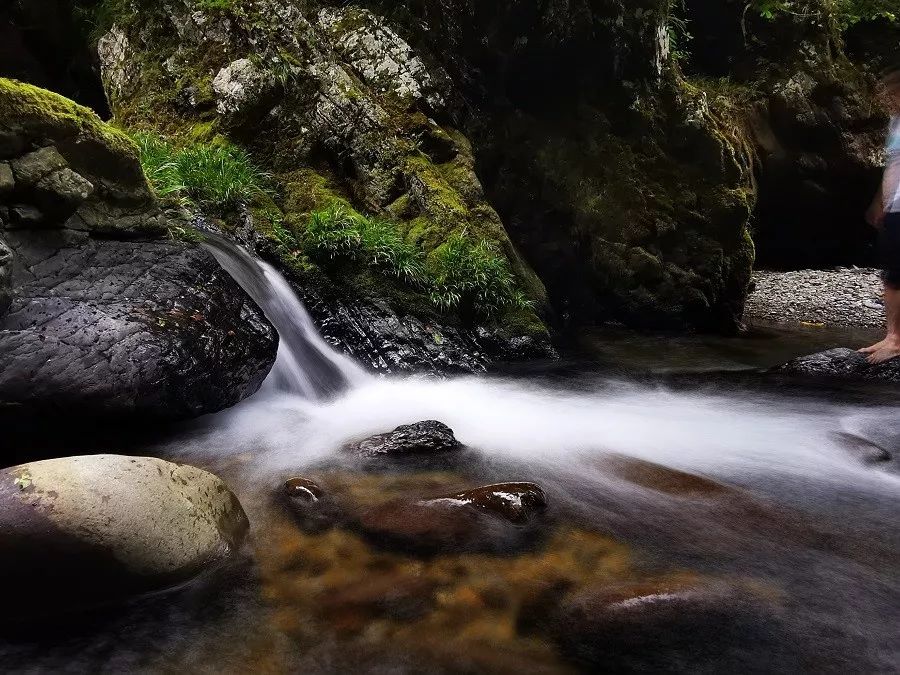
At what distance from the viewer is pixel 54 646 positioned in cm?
188

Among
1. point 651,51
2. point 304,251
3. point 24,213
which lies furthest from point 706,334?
point 24,213

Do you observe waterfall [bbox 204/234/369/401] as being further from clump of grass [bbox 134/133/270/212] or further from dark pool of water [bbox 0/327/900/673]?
clump of grass [bbox 134/133/270/212]

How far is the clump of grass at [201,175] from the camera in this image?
6191mm

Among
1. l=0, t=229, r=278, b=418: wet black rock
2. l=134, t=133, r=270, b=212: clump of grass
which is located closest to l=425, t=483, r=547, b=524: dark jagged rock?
l=0, t=229, r=278, b=418: wet black rock

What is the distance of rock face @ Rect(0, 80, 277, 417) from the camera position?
3.35m

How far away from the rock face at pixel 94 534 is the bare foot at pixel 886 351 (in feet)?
19.6

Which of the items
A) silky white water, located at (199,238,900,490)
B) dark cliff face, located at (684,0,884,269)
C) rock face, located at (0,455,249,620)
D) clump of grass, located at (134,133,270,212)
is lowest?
silky white water, located at (199,238,900,490)

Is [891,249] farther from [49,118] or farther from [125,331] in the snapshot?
[49,118]

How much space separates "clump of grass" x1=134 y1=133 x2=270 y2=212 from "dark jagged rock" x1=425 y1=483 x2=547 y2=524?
4.87 metres

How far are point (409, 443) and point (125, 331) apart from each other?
2031 mm

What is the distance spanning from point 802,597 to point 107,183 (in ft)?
18.0

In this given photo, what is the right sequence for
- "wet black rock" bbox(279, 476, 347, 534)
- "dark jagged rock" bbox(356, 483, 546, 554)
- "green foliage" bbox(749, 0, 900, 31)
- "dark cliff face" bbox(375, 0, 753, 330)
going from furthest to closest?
"green foliage" bbox(749, 0, 900, 31), "dark cliff face" bbox(375, 0, 753, 330), "wet black rock" bbox(279, 476, 347, 534), "dark jagged rock" bbox(356, 483, 546, 554)

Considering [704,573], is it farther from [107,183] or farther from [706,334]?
[706,334]

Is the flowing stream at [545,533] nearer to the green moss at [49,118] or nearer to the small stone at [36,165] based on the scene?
the green moss at [49,118]
